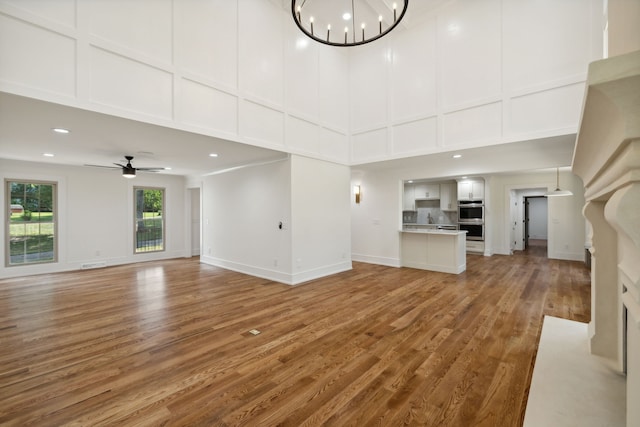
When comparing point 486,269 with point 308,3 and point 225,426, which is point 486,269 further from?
point 308,3

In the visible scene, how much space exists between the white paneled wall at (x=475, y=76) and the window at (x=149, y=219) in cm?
620

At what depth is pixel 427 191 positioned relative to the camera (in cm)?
990

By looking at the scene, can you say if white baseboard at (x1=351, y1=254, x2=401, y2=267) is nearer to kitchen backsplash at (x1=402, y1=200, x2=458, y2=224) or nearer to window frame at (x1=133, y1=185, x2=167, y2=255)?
kitchen backsplash at (x1=402, y1=200, x2=458, y2=224)

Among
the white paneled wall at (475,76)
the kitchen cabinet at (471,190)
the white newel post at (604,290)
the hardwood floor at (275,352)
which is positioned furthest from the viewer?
the kitchen cabinet at (471,190)

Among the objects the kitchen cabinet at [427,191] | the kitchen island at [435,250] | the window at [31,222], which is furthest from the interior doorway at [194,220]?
the kitchen cabinet at [427,191]

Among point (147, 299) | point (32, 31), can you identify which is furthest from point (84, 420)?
point (32, 31)

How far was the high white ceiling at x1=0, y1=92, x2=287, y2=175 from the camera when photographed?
3.17 m

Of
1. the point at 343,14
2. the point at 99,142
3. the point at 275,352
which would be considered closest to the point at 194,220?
the point at 99,142

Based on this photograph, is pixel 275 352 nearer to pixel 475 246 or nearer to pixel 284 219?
pixel 284 219

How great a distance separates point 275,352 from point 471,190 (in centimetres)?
821

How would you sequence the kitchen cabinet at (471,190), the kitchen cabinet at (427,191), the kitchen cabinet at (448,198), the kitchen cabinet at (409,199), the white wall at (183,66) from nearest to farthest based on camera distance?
the white wall at (183,66)
the kitchen cabinet at (471,190)
the kitchen cabinet at (448,198)
the kitchen cabinet at (427,191)
the kitchen cabinet at (409,199)

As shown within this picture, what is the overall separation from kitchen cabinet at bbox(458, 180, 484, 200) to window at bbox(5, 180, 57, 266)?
1121 centimetres

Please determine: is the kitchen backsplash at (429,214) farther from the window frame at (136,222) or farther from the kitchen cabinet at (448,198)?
the window frame at (136,222)

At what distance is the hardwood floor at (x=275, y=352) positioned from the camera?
1958mm
